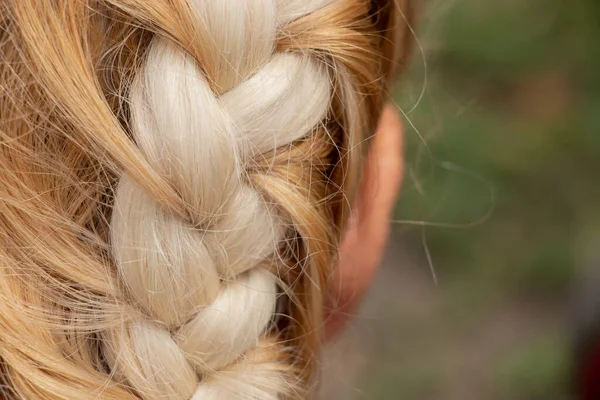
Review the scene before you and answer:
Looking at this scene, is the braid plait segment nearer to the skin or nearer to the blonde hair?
the blonde hair

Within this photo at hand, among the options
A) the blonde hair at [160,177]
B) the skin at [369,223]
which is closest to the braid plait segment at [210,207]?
the blonde hair at [160,177]

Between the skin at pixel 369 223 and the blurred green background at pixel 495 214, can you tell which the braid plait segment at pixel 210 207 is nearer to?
the skin at pixel 369 223

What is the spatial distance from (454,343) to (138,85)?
157cm

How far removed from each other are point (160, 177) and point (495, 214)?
1.64m

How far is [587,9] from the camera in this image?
78.5 inches

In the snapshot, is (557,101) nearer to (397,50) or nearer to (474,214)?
(474,214)

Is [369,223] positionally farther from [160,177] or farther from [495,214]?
[495,214]

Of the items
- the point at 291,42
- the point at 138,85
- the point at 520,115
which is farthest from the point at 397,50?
the point at 520,115

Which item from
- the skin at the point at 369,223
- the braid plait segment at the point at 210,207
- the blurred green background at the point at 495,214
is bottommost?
the blurred green background at the point at 495,214

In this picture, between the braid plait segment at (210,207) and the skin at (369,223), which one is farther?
the skin at (369,223)

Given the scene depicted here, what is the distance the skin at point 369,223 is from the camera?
0.77 meters

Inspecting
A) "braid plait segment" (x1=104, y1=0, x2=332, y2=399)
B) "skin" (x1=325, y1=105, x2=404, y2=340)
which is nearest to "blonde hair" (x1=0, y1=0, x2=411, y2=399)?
"braid plait segment" (x1=104, y1=0, x2=332, y2=399)

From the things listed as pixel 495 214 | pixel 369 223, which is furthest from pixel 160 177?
pixel 495 214

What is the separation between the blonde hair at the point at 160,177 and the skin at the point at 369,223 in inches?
5.0
